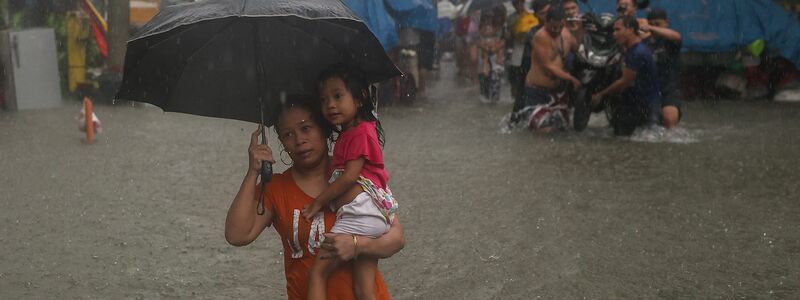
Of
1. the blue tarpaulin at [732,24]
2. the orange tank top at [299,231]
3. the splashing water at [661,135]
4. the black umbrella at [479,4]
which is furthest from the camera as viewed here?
the black umbrella at [479,4]

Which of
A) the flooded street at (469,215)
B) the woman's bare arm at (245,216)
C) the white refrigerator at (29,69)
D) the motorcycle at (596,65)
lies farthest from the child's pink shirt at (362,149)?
the white refrigerator at (29,69)

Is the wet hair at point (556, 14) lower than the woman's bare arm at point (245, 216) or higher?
lower

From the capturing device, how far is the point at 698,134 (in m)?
11.9

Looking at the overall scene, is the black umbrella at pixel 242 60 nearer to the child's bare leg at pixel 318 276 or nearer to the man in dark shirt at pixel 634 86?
the child's bare leg at pixel 318 276

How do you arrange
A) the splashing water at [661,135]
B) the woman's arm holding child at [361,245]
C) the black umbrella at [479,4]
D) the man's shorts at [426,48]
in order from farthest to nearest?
the black umbrella at [479,4] → the man's shorts at [426,48] → the splashing water at [661,135] → the woman's arm holding child at [361,245]

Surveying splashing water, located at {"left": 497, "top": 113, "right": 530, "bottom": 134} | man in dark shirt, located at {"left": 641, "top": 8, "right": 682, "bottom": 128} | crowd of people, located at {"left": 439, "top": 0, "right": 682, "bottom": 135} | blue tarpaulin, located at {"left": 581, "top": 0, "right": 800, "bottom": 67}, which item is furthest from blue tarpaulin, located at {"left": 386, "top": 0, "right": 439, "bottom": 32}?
man in dark shirt, located at {"left": 641, "top": 8, "right": 682, "bottom": 128}

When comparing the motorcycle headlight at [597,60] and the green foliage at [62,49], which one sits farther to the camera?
the green foliage at [62,49]

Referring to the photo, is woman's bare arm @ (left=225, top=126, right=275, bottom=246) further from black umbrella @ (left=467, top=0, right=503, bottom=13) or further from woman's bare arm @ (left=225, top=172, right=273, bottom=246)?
black umbrella @ (left=467, top=0, right=503, bottom=13)

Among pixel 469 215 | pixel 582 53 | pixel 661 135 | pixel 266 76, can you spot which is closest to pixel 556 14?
pixel 582 53

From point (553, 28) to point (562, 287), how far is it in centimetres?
690

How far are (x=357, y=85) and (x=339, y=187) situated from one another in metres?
0.31

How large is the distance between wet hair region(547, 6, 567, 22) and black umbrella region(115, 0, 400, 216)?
874cm

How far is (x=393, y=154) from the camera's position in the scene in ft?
34.6

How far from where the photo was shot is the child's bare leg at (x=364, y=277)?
345 centimetres
